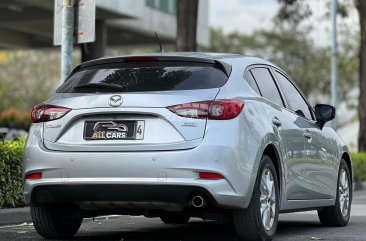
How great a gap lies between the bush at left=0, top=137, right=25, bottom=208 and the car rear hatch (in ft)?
9.98

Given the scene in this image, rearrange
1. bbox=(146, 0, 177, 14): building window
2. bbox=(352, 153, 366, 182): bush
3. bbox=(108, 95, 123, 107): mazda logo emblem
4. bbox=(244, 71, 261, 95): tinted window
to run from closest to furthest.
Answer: bbox=(108, 95, 123, 107): mazda logo emblem, bbox=(244, 71, 261, 95): tinted window, bbox=(352, 153, 366, 182): bush, bbox=(146, 0, 177, 14): building window

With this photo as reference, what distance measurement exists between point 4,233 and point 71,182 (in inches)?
73.1

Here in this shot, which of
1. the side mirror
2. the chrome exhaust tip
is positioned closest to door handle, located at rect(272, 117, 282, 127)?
the chrome exhaust tip

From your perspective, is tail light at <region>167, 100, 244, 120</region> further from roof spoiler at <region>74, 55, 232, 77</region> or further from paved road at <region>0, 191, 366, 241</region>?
paved road at <region>0, 191, 366, 241</region>

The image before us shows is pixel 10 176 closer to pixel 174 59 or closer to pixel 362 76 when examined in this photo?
pixel 174 59

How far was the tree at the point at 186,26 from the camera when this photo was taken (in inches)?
697

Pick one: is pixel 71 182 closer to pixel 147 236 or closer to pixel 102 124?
pixel 102 124

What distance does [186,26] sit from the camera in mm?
17766

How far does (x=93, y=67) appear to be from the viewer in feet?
26.0

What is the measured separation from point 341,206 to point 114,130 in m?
3.63

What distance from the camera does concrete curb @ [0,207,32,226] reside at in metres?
9.74

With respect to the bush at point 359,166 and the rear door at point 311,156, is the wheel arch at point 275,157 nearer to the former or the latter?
the rear door at point 311,156

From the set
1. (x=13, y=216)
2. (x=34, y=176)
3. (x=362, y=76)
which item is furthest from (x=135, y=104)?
(x=362, y=76)

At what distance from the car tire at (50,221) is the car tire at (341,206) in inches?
119
